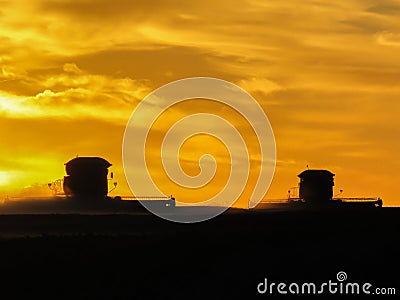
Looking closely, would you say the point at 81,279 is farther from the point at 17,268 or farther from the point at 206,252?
the point at 206,252

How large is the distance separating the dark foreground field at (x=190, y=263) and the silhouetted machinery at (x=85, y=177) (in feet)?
175

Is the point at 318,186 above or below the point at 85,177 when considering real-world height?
above

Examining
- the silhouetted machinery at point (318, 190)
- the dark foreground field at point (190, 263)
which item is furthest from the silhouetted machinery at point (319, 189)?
the dark foreground field at point (190, 263)

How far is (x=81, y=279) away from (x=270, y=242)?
15639 mm

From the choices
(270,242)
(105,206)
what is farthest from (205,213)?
(270,242)

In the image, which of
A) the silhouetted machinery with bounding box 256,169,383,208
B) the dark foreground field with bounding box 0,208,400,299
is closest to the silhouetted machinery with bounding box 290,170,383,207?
the silhouetted machinery with bounding box 256,169,383,208

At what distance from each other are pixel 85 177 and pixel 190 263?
70.0m

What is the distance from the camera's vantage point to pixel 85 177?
111875 millimetres

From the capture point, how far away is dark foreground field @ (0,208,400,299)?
122ft

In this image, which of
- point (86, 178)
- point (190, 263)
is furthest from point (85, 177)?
point (190, 263)

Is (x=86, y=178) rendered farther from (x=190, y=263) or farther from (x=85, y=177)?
(x=190, y=263)

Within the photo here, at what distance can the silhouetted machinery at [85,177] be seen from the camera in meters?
112

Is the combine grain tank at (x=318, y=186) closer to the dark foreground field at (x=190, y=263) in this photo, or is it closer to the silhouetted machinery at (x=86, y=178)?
the silhouetted machinery at (x=86, y=178)

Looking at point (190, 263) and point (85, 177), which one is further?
point (85, 177)
